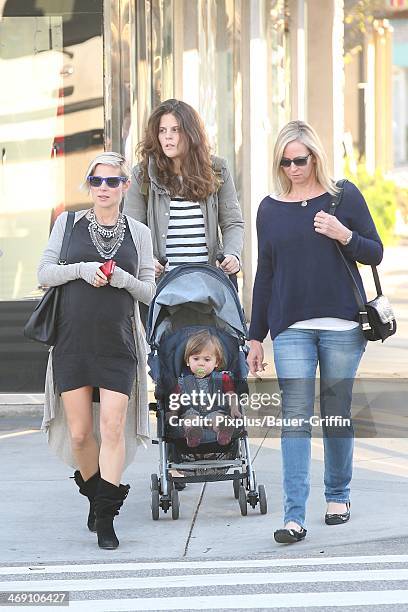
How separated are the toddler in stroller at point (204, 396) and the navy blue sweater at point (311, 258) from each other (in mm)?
599

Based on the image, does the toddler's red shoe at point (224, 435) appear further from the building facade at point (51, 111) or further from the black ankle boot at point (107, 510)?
the building facade at point (51, 111)

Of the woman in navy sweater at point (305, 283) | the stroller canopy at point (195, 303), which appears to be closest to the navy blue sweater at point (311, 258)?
the woman in navy sweater at point (305, 283)

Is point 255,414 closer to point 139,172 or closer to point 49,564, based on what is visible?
point 139,172

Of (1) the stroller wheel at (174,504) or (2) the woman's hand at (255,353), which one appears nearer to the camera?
(2) the woman's hand at (255,353)

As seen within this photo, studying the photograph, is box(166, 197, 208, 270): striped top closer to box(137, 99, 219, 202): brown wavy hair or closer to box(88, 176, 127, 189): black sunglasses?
box(137, 99, 219, 202): brown wavy hair

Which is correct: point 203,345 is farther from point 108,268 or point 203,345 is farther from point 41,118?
point 41,118

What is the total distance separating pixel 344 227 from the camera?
661cm

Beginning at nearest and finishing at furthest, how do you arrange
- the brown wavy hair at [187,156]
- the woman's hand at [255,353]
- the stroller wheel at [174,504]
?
the woman's hand at [255,353] < the stroller wheel at [174,504] < the brown wavy hair at [187,156]

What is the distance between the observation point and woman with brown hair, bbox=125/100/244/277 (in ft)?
24.7

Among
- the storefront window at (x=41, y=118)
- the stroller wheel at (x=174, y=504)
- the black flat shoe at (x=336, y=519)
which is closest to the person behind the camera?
the black flat shoe at (x=336, y=519)

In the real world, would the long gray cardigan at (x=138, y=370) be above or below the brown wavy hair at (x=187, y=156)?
below

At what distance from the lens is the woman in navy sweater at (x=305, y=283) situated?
6.63 meters

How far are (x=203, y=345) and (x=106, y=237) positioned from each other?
0.82 meters

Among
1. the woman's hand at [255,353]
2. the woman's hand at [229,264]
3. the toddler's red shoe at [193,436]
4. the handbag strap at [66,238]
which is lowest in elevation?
the toddler's red shoe at [193,436]
